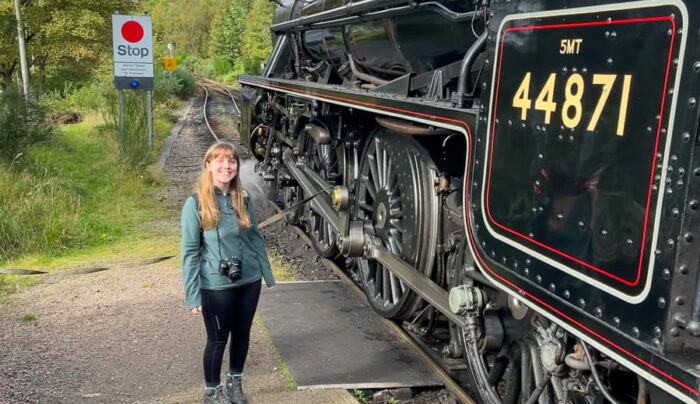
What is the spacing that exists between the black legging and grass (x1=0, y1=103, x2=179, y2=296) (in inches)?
109

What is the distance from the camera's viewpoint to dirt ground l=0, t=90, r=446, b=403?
3.79m

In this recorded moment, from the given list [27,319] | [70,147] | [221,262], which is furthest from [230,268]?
[70,147]

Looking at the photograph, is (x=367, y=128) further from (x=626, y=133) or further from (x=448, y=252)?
(x=626, y=133)

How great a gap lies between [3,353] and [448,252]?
3007 mm

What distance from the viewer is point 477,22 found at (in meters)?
3.24

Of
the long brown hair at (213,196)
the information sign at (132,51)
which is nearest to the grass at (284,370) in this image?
the long brown hair at (213,196)

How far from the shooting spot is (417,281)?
3646 mm

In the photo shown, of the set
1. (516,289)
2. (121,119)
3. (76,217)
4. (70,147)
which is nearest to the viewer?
(516,289)

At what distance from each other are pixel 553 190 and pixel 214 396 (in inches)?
90.5

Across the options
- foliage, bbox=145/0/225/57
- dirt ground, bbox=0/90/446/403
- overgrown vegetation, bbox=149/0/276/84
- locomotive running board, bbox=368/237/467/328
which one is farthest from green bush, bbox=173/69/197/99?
foliage, bbox=145/0/225/57

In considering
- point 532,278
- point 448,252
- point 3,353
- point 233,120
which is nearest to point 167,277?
point 3,353

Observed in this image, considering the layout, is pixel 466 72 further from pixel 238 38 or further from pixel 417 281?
pixel 238 38

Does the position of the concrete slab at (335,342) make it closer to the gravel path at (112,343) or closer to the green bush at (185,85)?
the gravel path at (112,343)

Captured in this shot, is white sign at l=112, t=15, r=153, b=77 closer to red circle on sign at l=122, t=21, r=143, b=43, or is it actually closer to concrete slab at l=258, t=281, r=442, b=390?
red circle on sign at l=122, t=21, r=143, b=43
